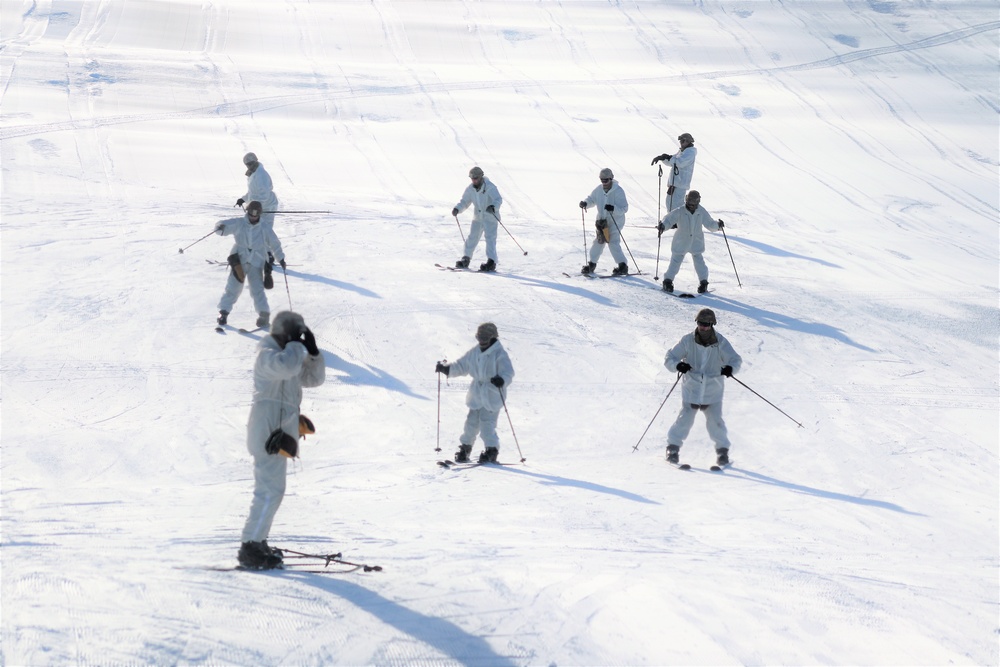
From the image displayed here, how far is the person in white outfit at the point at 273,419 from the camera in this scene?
5.32 metres

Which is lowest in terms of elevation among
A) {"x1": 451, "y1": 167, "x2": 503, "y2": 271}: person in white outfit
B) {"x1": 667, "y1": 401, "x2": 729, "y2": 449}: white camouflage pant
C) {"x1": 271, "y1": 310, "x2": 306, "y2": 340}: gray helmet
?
{"x1": 667, "y1": 401, "x2": 729, "y2": 449}: white camouflage pant

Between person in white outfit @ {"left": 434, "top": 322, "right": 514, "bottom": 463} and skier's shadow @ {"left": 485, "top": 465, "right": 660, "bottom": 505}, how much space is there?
0.37 metres

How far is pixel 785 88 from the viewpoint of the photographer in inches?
969

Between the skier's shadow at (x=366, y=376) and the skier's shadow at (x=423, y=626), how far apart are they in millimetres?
4268

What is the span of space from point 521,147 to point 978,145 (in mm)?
10499

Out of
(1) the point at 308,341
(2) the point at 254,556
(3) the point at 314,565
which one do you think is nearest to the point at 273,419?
(1) the point at 308,341

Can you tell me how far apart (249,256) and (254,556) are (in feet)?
18.0

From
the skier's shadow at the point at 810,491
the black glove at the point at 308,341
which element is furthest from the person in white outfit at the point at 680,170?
the black glove at the point at 308,341

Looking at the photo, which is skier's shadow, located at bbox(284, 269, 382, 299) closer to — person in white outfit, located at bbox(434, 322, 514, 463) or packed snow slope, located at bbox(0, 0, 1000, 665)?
packed snow slope, located at bbox(0, 0, 1000, 665)

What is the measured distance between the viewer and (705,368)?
315 inches

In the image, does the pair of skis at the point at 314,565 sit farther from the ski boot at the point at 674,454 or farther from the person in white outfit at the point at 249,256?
the person in white outfit at the point at 249,256

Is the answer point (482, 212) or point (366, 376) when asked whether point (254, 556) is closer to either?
point (366, 376)

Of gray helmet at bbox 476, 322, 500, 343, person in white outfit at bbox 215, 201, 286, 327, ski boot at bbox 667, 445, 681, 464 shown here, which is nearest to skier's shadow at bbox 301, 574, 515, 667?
gray helmet at bbox 476, 322, 500, 343

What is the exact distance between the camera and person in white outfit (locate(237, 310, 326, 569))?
5.32 m
